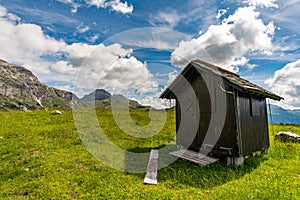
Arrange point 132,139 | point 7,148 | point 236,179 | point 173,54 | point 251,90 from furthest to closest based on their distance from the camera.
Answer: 1. point 132,139
2. point 173,54
3. point 7,148
4. point 251,90
5. point 236,179

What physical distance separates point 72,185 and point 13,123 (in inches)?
515

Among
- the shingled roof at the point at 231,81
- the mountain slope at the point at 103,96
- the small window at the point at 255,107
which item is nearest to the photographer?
the shingled roof at the point at 231,81

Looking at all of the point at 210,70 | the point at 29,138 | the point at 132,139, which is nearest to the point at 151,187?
the point at 210,70

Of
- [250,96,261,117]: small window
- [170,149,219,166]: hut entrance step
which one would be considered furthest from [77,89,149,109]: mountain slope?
[250,96,261,117]: small window

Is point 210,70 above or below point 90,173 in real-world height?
above

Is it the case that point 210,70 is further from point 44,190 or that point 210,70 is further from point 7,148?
point 7,148

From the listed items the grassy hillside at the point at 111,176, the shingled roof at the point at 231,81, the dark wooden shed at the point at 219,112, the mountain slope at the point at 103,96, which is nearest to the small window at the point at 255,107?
the dark wooden shed at the point at 219,112

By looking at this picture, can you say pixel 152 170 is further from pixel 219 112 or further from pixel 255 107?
pixel 255 107

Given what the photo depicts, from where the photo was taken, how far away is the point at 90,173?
31.0 ft

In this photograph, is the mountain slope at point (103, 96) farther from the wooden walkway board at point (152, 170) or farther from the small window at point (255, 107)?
the small window at point (255, 107)

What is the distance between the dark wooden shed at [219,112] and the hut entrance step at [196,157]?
1.54 ft

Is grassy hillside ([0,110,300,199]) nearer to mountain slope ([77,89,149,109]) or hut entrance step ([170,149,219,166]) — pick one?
hut entrance step ([170,149,219,166])

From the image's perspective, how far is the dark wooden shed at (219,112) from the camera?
36.6ft

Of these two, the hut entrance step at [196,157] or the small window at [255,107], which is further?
the small window at [255,107]
